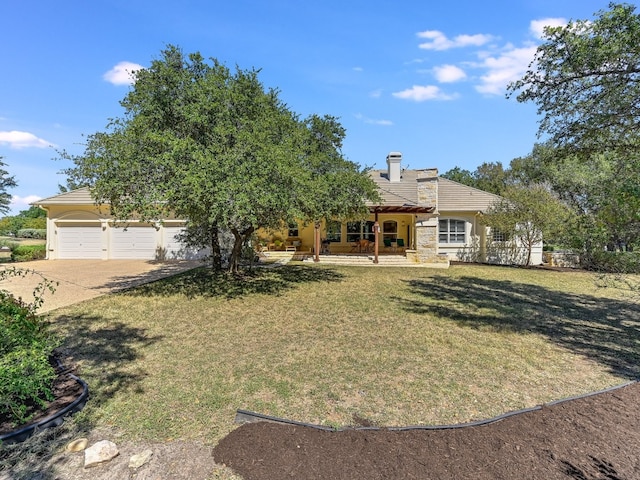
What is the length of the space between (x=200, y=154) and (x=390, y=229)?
15.1 meters

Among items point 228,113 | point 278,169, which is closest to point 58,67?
point 228,113

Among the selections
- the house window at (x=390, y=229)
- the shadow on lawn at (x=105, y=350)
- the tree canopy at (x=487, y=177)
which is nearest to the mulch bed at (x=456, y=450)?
the shadow on lawn at (x=105, y=350)

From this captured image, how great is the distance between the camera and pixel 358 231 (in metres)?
20.8

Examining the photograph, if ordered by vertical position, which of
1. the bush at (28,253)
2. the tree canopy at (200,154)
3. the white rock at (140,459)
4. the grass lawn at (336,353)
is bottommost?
the white rock at (140,459)

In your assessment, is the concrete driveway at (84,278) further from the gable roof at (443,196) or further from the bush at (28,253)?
the gable roof at (443,196)

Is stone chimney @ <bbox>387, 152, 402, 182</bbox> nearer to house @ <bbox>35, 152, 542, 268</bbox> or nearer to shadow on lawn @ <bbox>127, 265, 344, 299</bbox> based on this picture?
house @ <bbox>35, 152, 542, 268</bbox>

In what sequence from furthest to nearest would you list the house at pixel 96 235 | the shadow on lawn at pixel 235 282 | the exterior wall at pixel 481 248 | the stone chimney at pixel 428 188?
the house at pixel 96 235, the exterior wall at pixel 481 248, the stone chimney at pixel 428 188, the shadow on lawn at pixel 235 282

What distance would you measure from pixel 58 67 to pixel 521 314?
46.4ft

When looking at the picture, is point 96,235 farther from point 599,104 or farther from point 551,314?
point 599,104

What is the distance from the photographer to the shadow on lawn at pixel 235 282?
10359 mm

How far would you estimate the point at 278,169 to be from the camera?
805 cm

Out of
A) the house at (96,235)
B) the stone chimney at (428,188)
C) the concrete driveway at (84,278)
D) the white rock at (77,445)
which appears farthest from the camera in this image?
the house at (96,235)

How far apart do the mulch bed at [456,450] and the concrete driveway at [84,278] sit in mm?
7900

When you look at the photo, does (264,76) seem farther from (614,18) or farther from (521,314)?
(521,314)
